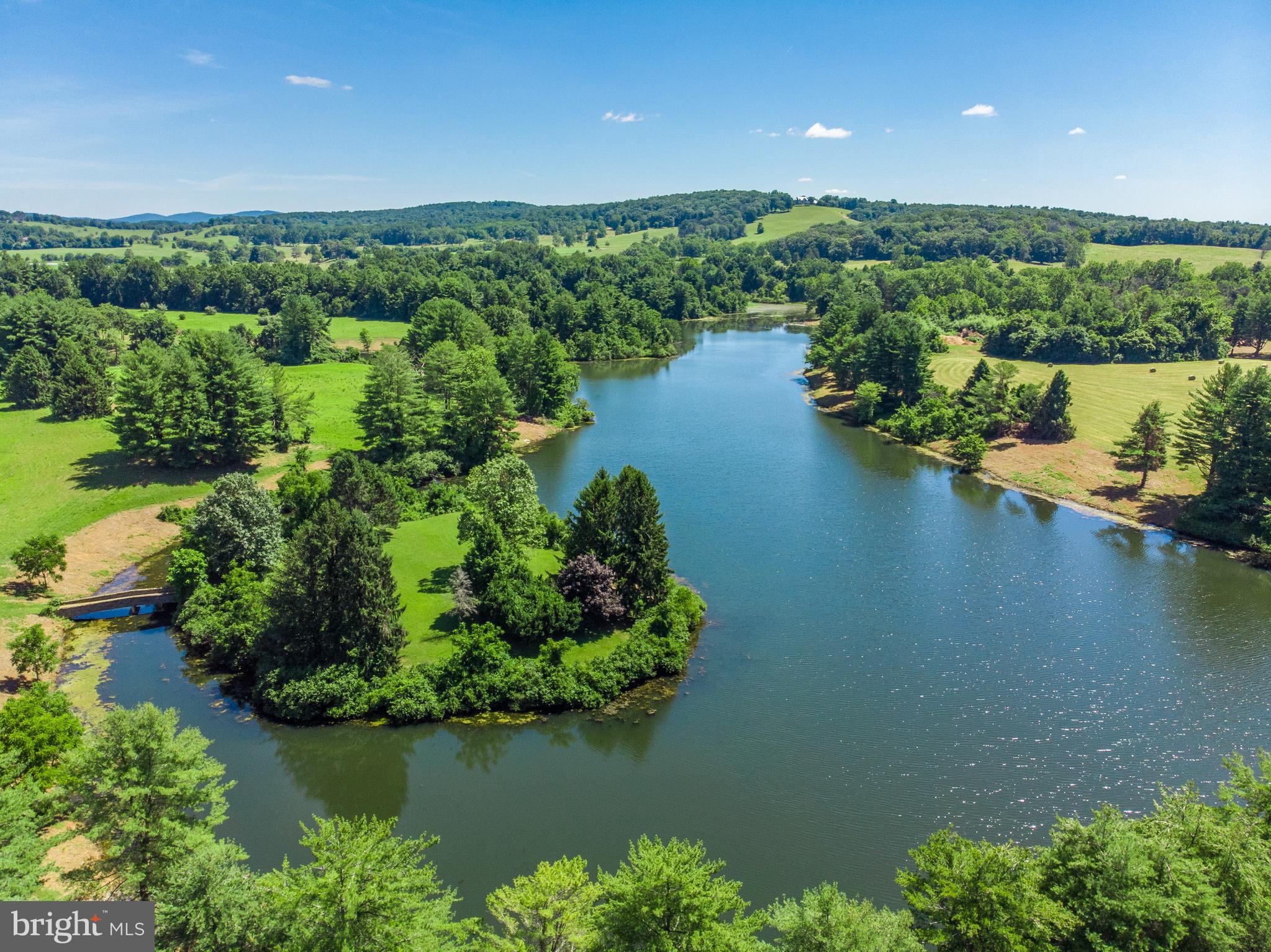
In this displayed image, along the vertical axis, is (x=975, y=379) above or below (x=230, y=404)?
above

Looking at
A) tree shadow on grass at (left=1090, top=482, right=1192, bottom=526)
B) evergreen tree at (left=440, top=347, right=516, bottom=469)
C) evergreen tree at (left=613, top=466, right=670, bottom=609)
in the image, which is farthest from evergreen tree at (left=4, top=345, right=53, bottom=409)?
tree shadow on grass at (left=1090, top=482, right=1192, bottom=526)

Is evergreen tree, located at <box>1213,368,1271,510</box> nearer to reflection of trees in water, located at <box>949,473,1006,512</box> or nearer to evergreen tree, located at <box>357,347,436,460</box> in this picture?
reflection of trees in water, located at <box>949,473,1006,512</box>

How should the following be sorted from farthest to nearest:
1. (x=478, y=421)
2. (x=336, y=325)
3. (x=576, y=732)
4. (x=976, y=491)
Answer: (x=336, y=325)
(x=478, y=421)
(x=976, y=491)
(x=576, y=732)

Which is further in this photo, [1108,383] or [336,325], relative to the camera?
[336,325]

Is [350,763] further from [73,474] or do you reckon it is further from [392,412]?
[73,474]

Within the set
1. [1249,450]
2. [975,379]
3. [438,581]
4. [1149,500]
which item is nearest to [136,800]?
[438,581]

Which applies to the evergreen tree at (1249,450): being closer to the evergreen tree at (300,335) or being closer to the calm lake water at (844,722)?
the calm lake water at (844,722)

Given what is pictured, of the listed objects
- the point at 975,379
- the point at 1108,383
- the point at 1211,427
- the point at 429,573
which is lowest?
the point at 429,573
